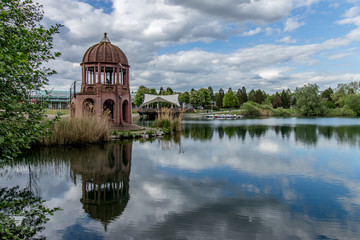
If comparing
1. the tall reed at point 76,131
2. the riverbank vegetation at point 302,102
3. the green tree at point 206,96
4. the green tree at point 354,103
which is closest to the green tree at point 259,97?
the riverbank vegetation at point 302,102

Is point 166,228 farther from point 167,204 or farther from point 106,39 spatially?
point 106,39

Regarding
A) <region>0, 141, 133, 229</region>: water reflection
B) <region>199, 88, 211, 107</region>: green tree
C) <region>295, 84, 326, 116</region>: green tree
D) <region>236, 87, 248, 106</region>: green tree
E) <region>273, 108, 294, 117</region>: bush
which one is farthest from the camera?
<region>236, 87, 248, 106</region>: green tree

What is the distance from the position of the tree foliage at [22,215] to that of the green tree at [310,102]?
6671cm

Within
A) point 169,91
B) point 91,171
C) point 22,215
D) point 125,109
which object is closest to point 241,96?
point 169,91

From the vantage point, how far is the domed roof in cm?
1983

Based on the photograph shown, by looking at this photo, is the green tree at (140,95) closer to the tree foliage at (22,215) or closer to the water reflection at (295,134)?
the water reflection at (295,134)

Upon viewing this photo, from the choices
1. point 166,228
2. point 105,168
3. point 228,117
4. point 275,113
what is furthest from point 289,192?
point 275,113

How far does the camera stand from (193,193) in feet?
23.5

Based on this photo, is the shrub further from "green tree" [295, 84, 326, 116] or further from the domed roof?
the domed roof

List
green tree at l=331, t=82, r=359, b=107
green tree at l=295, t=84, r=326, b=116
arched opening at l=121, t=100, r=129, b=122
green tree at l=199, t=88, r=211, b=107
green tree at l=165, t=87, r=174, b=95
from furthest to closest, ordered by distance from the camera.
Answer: green tree at l=165, t=87, r=174, b=95 → green tree at l=199, t=88, r=211, b=107 → green tree at l=331, t=82, r=359, b=107 → green tree at l=295, t=84, r=326, b=116 → arched opening at l=121, t=100, r=129, b=122

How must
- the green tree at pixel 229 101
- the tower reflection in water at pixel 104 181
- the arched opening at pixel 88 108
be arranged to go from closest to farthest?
the tower reflection in water at pixel 104 181 → the arched opening at pixel 88 108 → the green tree at pixel 229 101

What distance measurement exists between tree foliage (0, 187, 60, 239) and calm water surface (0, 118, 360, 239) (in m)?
0.24

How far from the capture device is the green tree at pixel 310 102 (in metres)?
63.9

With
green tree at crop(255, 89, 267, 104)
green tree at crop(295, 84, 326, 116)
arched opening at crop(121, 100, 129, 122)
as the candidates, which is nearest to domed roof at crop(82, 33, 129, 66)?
arched opening at crop(121, 100, 129, 122)
